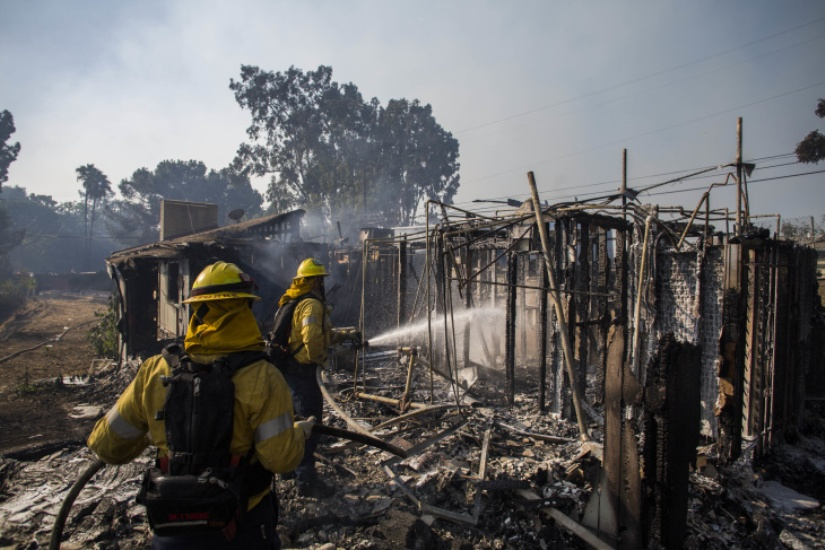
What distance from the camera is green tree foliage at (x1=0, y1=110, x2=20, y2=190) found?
41.2 metres

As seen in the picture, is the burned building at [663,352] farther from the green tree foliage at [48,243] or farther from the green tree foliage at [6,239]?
the green tree foliage at [48,243]

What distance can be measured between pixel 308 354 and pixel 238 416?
2413 millimetres

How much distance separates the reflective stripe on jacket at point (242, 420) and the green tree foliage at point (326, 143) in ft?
123

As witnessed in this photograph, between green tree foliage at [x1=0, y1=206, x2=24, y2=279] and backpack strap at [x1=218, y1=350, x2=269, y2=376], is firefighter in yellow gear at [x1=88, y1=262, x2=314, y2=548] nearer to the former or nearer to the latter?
backpack strap at [x1=218, y1=350, x2=269, y2=376]

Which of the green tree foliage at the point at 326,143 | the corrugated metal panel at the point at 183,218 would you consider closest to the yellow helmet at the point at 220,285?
the corrugated metal panel at the point at 183,218

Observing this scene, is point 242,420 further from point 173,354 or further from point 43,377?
point 43,377

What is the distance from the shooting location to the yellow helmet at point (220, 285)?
2350 millimetres

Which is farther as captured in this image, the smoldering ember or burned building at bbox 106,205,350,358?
burned building at bbox 106,205,350,358

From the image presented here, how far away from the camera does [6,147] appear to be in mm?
41656

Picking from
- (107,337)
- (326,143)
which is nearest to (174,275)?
(107,337)

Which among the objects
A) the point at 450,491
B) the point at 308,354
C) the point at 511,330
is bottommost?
the point at 450,491

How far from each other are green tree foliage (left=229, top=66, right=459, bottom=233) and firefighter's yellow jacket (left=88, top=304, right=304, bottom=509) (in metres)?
37.4

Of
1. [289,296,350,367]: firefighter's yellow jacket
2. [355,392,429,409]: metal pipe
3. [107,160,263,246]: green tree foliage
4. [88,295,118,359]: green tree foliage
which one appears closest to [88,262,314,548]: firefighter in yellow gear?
[289,296,350,367]: firefighter's yellow jacket

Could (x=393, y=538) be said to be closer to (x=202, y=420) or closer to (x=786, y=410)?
(x=202, y=420)
